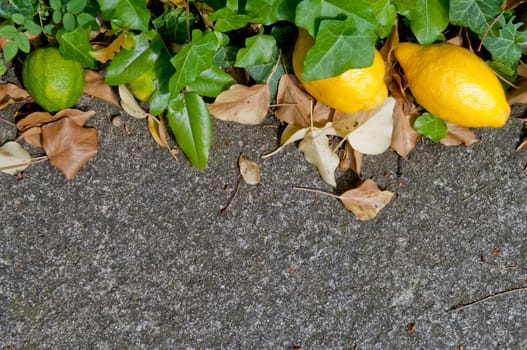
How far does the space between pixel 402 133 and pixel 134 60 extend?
86 centimetres

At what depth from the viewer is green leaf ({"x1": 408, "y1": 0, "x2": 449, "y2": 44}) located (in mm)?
1870

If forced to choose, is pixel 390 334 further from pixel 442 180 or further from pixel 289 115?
pixel 289 115

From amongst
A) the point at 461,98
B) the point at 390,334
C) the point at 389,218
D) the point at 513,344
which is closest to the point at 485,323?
the point at 513,344

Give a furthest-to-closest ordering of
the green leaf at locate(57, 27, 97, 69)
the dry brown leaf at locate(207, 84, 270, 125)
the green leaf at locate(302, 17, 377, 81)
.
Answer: the dry brown leaf at locate(207, 84, 270, 125), the green leaf at locate(57, 27, 97, 69), the green leaf at locate(302, 17, 377, 81)

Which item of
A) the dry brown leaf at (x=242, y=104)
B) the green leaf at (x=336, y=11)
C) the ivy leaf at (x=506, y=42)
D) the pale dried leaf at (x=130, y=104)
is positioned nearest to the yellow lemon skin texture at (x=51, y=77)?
the pale dried leaf at (x=130, y=104)

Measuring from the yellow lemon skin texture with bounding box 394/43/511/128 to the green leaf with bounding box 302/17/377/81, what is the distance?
0.23 metres

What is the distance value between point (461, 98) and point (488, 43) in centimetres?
27

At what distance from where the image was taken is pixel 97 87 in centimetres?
205

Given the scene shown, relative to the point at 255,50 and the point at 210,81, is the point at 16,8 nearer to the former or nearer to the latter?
the point at 210,81

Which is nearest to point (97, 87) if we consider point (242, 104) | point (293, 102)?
point (242, 104)

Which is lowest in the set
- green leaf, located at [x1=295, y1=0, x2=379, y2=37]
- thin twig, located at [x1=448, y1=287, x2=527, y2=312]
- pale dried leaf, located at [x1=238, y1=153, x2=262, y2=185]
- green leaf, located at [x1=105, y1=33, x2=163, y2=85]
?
thin twig, located at [x1=448, y1=287, x2=527, y2=312]

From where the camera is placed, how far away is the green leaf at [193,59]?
1741mm

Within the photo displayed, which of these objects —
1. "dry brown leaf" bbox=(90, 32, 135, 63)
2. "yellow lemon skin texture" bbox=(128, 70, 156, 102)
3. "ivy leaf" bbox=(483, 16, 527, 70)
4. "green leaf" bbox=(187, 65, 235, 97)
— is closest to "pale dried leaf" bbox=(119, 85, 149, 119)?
"yellow lemon skin texture" bbox=(128, 70, 156, 102)

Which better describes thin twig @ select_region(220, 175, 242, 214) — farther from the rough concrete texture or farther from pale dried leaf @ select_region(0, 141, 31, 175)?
pale dried leaf @ select_region(0, 141, 31, 175)
